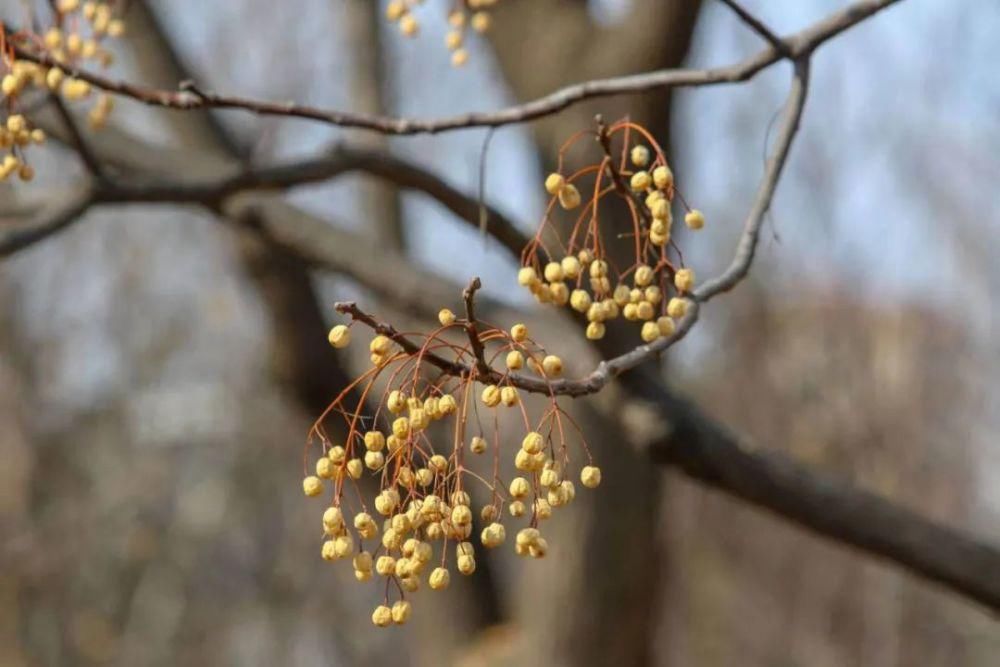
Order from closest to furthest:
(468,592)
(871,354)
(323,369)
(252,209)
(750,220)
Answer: (750,220)
(252,209)
(323,369)
(468,592)
(871,354)

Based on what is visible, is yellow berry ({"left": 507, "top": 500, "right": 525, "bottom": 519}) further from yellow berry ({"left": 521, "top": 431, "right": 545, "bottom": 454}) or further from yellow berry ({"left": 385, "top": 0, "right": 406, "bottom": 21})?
yellow berry ({"left": 385, "top": 0, "right": 406, "bottom": 21})

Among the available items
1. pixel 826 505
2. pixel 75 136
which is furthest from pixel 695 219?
pixel 826 505

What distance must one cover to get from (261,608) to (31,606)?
8.22 feet

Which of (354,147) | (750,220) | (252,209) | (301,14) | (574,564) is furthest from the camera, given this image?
(301,14)

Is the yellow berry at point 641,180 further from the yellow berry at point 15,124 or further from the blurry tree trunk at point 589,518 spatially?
the blurry tree trunk at point 589,518

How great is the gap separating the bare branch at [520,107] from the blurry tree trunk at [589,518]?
5.54 feet

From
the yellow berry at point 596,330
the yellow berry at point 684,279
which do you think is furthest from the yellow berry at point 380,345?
the yellow berry at point 684,279

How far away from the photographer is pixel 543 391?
111cm

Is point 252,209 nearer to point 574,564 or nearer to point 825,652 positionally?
point 574,564

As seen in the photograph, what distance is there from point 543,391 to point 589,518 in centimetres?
260

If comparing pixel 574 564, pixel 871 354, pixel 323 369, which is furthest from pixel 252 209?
pixel 871 354

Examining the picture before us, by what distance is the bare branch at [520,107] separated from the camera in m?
1.72

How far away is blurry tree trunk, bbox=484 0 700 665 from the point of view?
3.64m

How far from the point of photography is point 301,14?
7.59 metres
